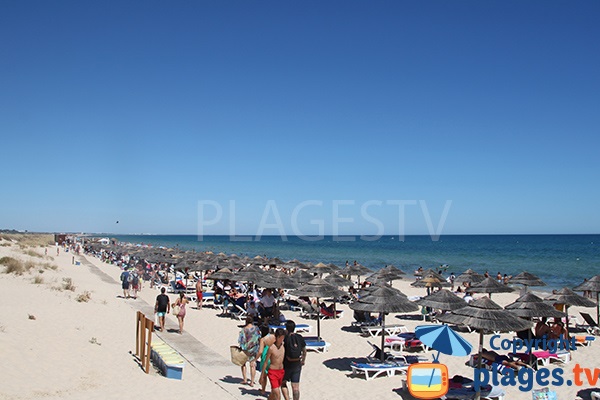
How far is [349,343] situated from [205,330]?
423 cm

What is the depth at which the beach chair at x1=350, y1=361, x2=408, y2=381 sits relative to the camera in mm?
9234

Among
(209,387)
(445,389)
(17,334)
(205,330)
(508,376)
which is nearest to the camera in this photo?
(445,389)

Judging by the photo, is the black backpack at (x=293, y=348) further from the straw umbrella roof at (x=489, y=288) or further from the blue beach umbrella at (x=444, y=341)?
the straw umbrella roof at (x=489, y=288)

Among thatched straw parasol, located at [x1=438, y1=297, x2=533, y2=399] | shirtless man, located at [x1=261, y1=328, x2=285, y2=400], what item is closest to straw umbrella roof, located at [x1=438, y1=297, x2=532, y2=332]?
thatched straw parasol, located at [x1=438, y1=297, x2=533, y2=399]

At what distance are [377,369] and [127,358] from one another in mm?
5176

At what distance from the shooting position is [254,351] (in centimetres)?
823

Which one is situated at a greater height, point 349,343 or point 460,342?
point 460,342

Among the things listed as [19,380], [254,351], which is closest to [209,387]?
[254,351]

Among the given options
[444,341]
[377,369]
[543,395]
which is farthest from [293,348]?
[543,395]

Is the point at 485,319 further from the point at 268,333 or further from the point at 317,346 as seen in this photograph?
the point at 317,346

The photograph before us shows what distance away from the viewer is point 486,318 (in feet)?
26.6

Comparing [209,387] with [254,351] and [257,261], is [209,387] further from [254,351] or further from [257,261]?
[257,261]

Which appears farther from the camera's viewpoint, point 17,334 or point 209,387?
point 17,334

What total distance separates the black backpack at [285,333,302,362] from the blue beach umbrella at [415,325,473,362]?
2342mm
